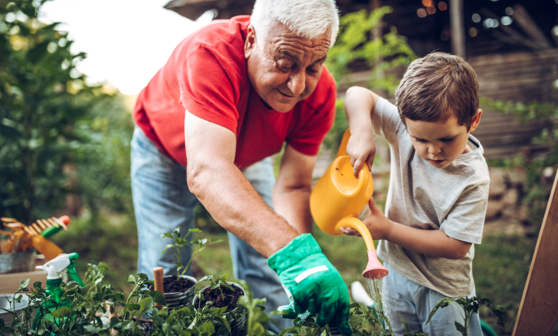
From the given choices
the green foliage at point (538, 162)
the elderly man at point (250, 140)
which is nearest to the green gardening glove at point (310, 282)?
the elderly man at point (250, 140)

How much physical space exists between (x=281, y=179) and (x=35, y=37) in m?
2.25

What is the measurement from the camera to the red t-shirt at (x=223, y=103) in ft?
3.49

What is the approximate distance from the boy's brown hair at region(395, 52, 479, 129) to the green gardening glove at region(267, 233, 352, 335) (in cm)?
47

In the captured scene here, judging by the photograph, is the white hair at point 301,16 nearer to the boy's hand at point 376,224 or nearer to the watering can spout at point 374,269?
the boy's hand at point 376,224

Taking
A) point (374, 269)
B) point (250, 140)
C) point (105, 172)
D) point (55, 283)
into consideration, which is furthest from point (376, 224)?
point (105, 172)

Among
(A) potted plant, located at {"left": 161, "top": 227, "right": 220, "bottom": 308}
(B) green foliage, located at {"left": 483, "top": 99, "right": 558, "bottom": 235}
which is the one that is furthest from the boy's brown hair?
(B) green foliage, located at {"left": 483, "top": 99, "right": 558, "bottom": 235}

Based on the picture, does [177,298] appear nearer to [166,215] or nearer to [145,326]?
[145,326]

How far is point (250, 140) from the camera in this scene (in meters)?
1.38

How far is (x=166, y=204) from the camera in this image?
4.93 ft

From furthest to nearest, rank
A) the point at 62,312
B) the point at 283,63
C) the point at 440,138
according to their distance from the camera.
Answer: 1. the point at 283,63
2. the point at 440,138
3. the point at 62,312

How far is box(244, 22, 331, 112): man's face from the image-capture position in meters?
1.03

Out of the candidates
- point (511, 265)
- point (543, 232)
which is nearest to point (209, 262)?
point (511, 265)

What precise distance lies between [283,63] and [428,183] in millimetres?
577

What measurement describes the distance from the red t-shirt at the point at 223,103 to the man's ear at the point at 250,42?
23 mm
